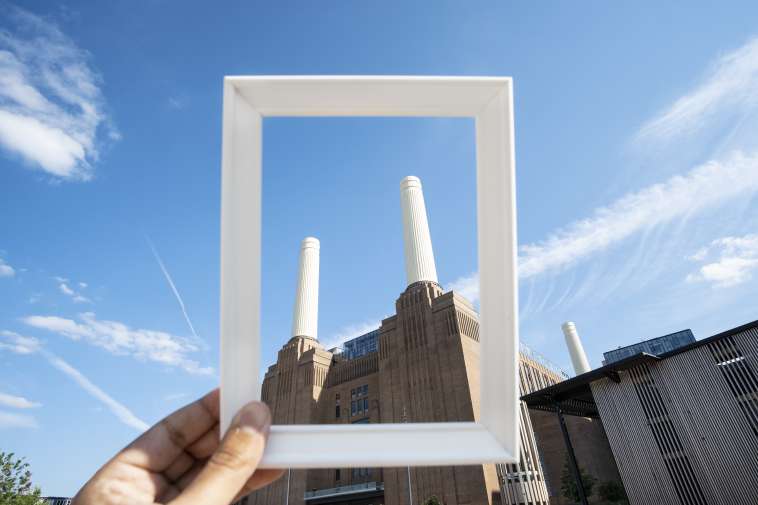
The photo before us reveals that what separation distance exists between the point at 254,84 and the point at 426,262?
4215cm

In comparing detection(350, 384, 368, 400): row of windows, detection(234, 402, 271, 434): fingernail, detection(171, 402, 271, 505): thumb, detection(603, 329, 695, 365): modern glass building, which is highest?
detection(603, 329, 695, 365): modern glass building

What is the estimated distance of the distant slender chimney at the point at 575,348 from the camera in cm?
5964

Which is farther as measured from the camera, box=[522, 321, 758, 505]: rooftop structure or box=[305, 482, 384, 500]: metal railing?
box=[305, 482, 384, 500]: metal railing

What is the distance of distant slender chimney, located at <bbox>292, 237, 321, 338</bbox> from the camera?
52.8 meters

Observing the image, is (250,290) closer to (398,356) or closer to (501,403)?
(501,403)

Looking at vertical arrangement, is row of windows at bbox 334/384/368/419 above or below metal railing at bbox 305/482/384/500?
above

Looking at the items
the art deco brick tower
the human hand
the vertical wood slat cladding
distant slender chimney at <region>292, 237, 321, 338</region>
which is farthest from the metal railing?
the human hand

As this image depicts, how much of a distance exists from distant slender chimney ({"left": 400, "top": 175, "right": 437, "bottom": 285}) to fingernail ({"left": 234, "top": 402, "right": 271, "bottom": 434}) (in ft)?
136

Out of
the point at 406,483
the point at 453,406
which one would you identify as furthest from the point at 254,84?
the point at 406,483

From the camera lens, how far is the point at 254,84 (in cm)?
236

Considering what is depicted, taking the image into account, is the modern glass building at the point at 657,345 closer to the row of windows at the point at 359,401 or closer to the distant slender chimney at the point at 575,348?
the distant slender chimney at the point at 575,348

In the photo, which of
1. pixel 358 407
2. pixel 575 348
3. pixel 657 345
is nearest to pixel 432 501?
pixel 358 407

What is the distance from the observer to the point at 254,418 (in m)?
2.08

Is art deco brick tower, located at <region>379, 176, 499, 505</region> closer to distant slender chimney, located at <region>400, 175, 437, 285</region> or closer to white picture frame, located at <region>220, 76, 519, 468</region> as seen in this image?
distant slender chimney, located at <region>400, 175, 437, 285</region>
